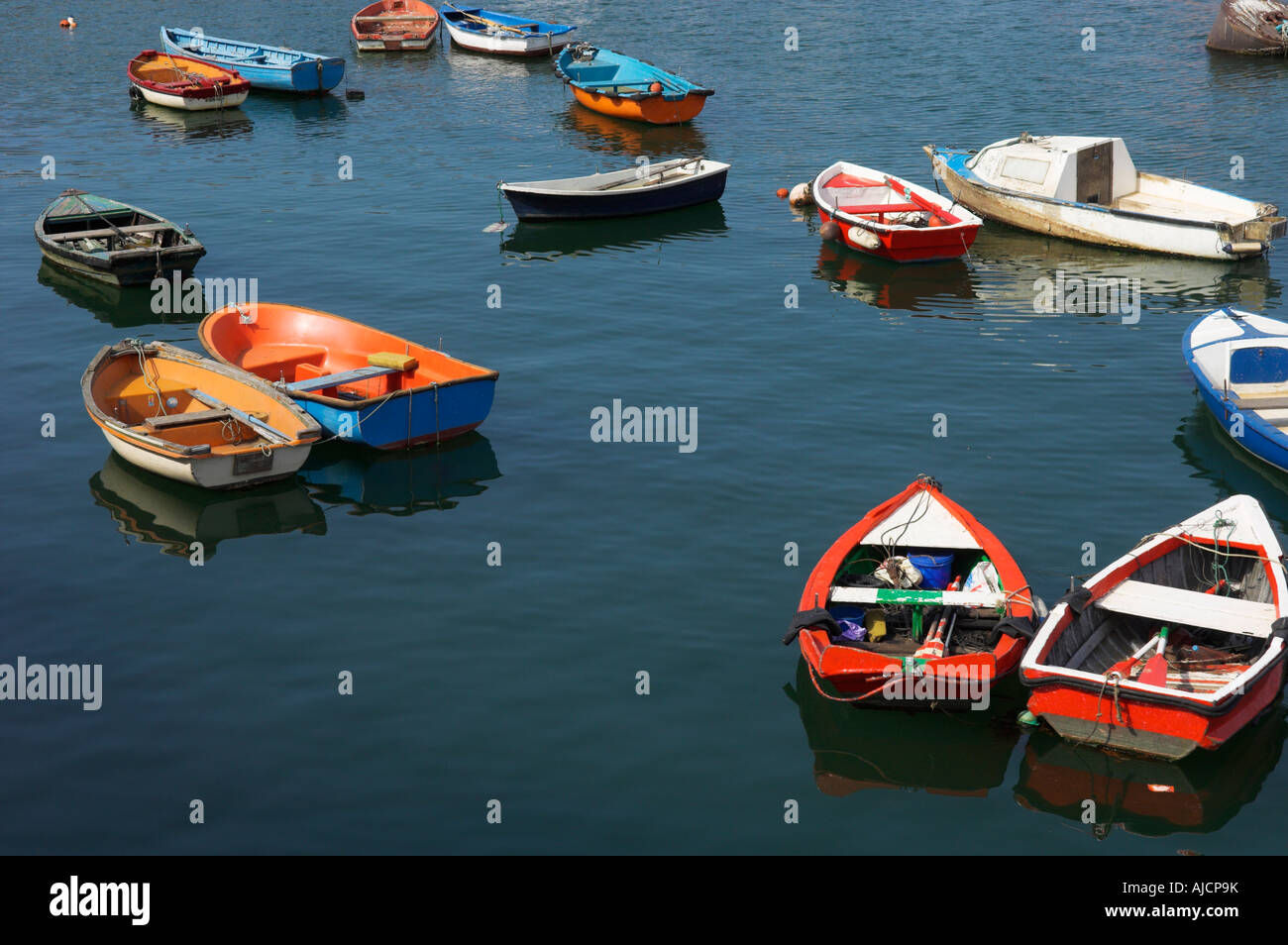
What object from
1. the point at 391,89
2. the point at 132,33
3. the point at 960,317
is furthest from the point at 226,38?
the point at 960,317

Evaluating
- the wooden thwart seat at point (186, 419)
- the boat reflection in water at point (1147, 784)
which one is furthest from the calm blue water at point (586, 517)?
A: the wooden thwart seat at point (186, 419)

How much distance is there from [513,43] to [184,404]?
33.5 m

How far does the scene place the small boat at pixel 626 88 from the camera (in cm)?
4003

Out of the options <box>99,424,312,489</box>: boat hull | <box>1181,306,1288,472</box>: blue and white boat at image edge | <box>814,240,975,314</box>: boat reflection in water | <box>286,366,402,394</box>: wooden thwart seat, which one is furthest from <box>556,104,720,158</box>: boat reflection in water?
<box>99,424,312,489</box>: boat hull

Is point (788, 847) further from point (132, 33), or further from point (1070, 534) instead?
point (132, 33)

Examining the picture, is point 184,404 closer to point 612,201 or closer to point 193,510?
point 193,510

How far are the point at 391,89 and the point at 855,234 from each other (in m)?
24.9

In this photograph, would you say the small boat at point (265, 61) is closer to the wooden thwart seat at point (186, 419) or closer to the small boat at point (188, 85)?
the small boat at point (188, 85)

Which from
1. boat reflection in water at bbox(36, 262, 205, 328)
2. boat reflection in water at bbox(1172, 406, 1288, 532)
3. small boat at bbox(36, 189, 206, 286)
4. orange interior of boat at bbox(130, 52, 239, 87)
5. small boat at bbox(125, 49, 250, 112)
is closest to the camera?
boat reflection in water at bbox(1172, 406, 1288, 532)

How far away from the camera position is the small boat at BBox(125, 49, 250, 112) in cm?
4309

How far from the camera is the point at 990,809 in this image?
12633 millimetres

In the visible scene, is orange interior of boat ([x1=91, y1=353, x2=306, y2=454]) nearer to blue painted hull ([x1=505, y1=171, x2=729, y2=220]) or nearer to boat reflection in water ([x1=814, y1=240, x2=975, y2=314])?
blue painted hull ([x1=505, y1=171, x2=729, y2=220])

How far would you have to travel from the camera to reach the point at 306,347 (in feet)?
73.8

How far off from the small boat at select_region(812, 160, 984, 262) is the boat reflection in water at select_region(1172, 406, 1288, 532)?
8506 mm
